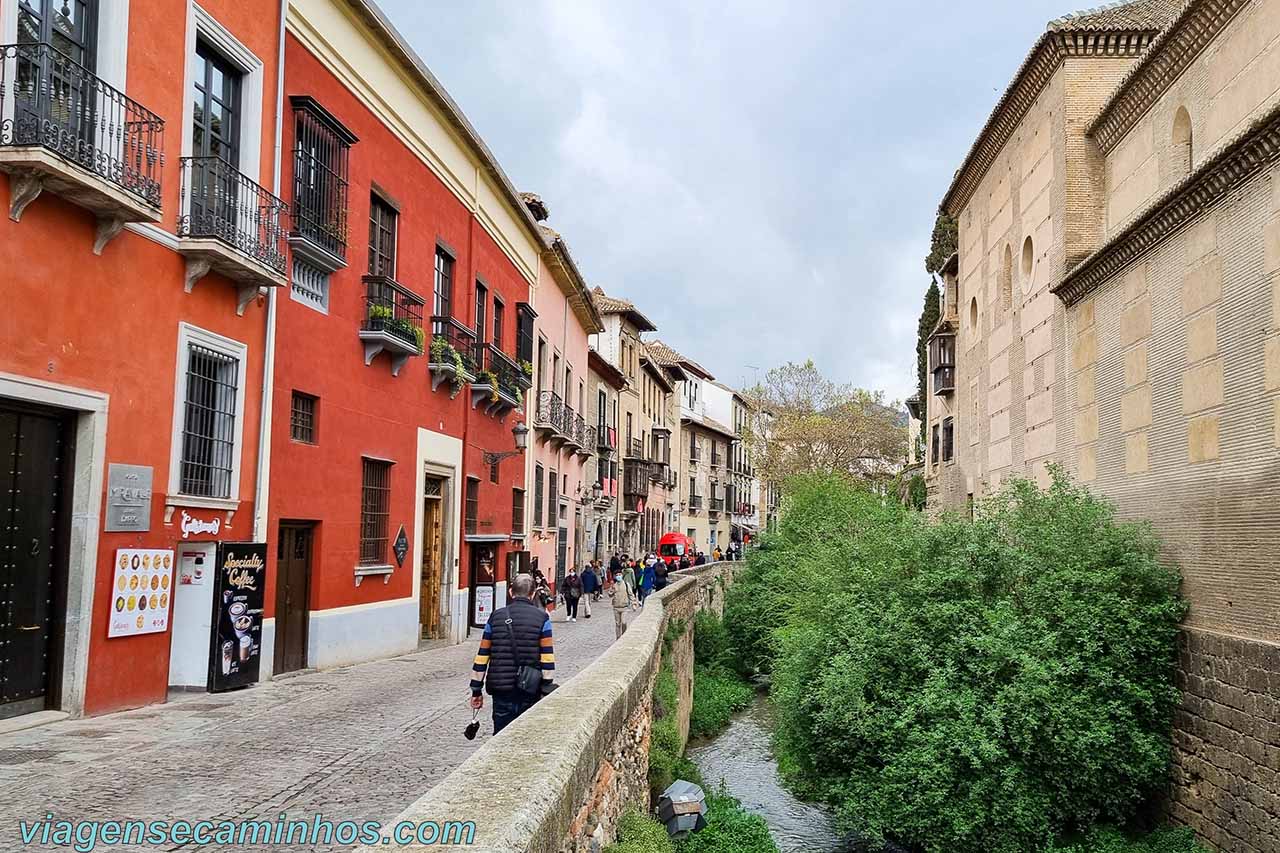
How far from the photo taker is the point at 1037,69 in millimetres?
17344

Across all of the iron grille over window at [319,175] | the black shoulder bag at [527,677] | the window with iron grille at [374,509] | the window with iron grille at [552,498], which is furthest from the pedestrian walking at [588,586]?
the black shoulder bag at [527,677]

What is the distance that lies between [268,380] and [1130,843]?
452 inches

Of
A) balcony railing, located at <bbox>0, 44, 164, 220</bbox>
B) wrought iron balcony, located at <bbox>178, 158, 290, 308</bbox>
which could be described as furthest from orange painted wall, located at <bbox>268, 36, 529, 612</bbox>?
balcony railing, located at <bbox>0, 44, 164, 220</bbox>

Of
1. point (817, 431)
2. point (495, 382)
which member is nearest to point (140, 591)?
point (495, 382)

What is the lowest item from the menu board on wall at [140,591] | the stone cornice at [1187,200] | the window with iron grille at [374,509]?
the menu board on wall at [140,591]

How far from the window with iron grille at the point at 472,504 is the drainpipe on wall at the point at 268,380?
8387mm

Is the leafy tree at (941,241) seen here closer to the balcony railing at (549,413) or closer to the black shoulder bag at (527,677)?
the balcony railing at (549,413)

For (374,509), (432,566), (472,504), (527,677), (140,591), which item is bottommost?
(527,677)

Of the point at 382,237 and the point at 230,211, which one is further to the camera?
the point at 382,237

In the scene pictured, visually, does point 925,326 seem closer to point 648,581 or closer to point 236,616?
point 648,581

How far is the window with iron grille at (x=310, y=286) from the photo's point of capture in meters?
12.8

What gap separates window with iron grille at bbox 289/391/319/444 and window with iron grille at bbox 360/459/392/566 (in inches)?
64.9

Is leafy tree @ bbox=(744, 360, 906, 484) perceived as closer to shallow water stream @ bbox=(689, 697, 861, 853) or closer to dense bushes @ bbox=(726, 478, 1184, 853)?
shallow water stream @ bbox=(689, 697, 861, 853)

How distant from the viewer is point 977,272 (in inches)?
906
